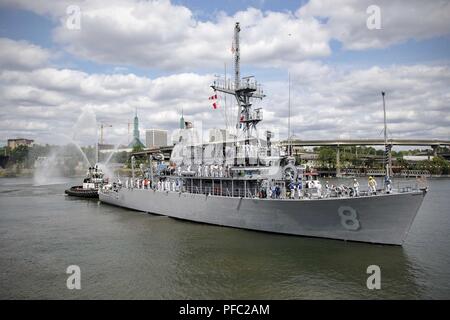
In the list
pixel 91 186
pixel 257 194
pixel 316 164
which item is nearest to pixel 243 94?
pixel 257 194

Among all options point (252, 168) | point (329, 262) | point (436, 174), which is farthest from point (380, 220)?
point (436, 174)

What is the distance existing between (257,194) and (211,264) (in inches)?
296

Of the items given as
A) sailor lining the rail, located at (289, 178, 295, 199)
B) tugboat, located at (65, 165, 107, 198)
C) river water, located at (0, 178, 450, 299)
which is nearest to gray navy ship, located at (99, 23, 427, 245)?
sailor lining the rail, located at (289, 178, 295, 199)

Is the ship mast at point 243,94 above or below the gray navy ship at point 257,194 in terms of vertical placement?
above

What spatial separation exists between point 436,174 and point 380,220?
91363 mm

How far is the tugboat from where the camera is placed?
49.9 metres

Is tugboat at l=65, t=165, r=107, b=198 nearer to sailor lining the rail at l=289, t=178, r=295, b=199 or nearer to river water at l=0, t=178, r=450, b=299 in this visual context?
river water at l=0, t=178, r=450, b=299

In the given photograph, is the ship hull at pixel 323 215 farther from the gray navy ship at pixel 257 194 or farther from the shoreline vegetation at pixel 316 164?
the shoreline vegetation at pixel 316 164

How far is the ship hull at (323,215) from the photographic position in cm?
1805

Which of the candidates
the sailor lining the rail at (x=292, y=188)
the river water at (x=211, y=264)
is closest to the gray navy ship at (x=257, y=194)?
the sailor lining the rail at (x=292, y=188)

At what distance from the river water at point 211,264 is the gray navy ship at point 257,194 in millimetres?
985

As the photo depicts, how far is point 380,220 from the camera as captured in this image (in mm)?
18594

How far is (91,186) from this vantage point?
53250 mm
